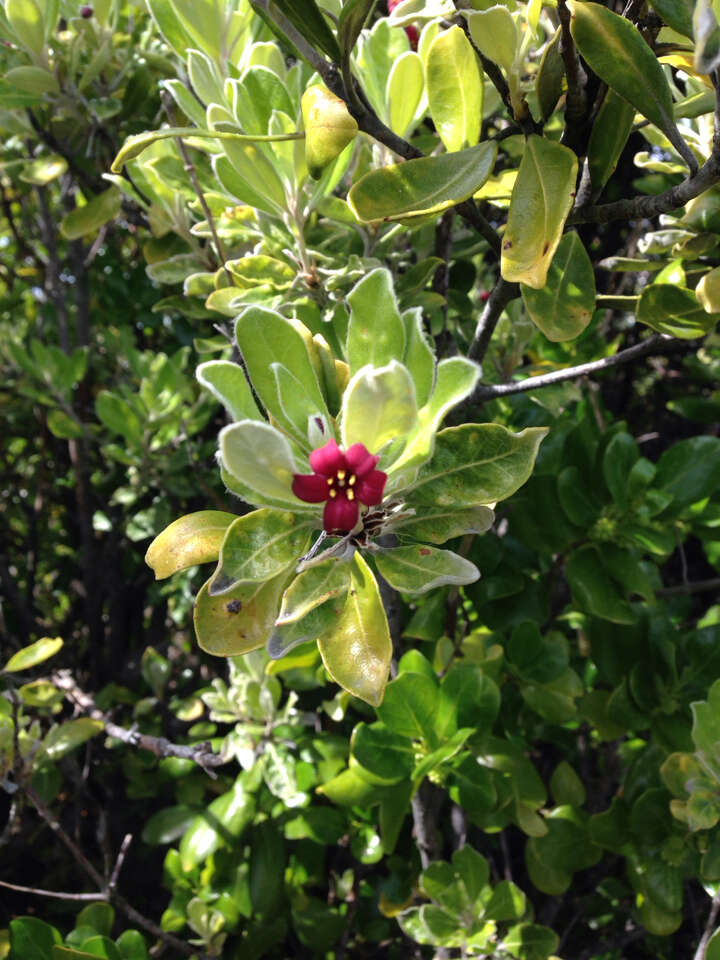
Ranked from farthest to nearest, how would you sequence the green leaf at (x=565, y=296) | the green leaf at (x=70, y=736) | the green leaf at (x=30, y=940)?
the green leaf at (x=70, y=736)
the green leaf at (x=30, y=940)
the green leaf at (x=565, y=296)

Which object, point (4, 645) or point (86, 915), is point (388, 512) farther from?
point (4, 645)

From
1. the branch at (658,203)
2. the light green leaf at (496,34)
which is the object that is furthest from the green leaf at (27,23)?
the branch at (658,203)

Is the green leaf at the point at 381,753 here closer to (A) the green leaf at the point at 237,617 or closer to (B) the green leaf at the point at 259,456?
(A) the green leaf at the point at 237,617

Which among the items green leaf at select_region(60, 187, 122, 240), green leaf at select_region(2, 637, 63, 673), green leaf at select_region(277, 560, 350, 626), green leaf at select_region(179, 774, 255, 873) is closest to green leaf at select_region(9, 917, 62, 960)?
green leaf at select_region(179, 774, 255, 873)

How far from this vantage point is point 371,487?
0.80 metres

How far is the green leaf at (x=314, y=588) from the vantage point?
0.82m

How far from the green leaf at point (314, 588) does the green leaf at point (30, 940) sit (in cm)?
111

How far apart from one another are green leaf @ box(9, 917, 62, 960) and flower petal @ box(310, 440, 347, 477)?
4.08 feet

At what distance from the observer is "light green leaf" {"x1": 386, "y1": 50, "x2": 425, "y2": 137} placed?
1.15 m

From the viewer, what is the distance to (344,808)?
1828 mm

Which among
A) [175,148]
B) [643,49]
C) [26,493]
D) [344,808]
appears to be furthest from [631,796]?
[26,493]

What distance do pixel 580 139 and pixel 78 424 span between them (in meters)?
1.75

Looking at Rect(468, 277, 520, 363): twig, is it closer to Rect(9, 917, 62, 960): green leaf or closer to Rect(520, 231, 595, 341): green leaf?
Rect(520, 231, 595, 341): green leaf

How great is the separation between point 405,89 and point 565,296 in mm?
431
